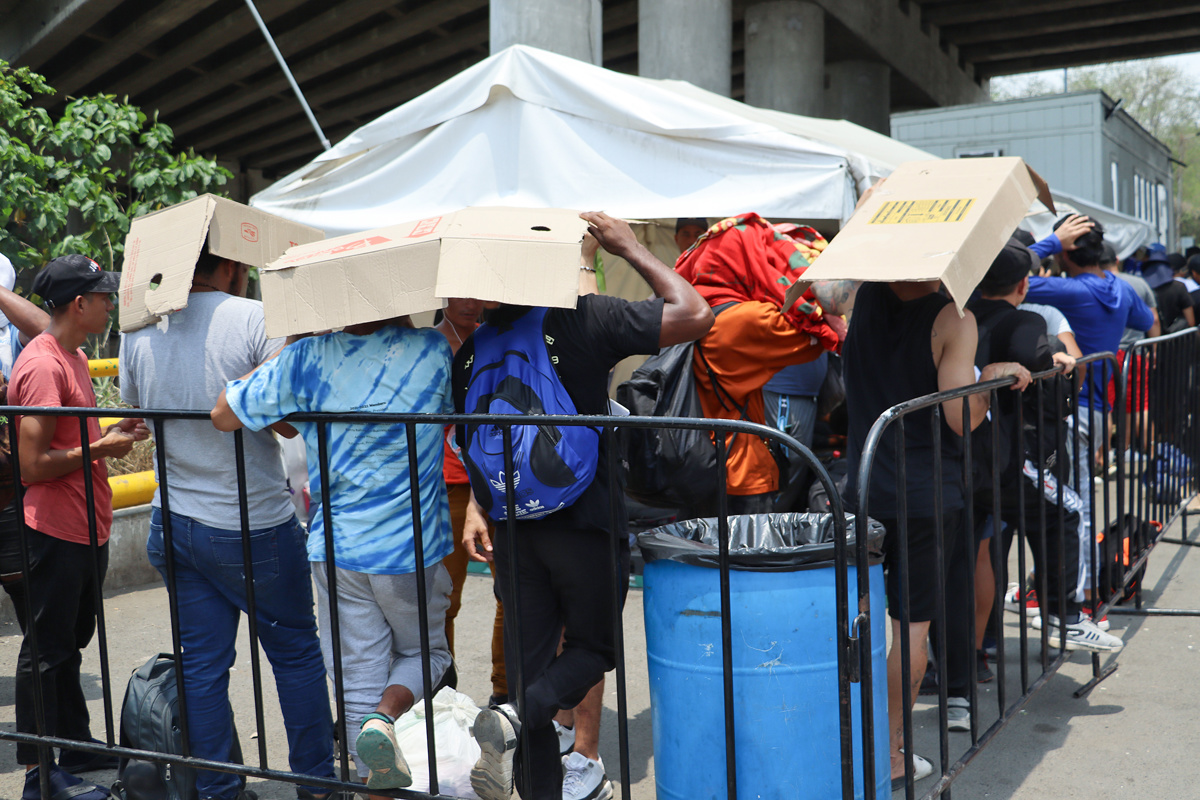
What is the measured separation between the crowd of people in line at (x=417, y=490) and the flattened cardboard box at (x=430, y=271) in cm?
16

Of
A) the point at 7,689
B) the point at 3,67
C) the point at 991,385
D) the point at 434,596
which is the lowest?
the point at 7,689

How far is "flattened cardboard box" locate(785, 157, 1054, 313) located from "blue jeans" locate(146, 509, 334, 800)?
1.79 m

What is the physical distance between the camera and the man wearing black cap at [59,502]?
3223 mm

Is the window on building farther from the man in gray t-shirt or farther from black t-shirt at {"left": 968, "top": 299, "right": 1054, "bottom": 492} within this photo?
the man in gray t-shirt

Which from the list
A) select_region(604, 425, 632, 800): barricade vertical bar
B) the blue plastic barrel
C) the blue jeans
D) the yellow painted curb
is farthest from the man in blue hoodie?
the yellow painted curb

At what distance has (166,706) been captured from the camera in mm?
3000

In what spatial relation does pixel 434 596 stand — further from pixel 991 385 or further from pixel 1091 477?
pixel 1091 477

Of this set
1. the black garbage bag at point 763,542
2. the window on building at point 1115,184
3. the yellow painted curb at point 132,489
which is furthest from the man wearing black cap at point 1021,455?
the window on building at point 1115,184

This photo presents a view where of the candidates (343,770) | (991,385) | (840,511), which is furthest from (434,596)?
(991,385)

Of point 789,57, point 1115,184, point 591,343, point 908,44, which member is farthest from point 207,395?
point 908,44

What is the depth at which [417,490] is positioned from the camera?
2.59 m

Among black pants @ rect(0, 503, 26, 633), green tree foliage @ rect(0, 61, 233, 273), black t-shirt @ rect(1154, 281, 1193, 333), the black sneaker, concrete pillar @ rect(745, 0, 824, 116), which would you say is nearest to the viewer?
black pants @ rect(0, 503, 26, 633)

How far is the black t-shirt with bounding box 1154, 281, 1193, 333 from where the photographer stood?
9.67 m

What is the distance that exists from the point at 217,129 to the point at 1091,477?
26.9m
